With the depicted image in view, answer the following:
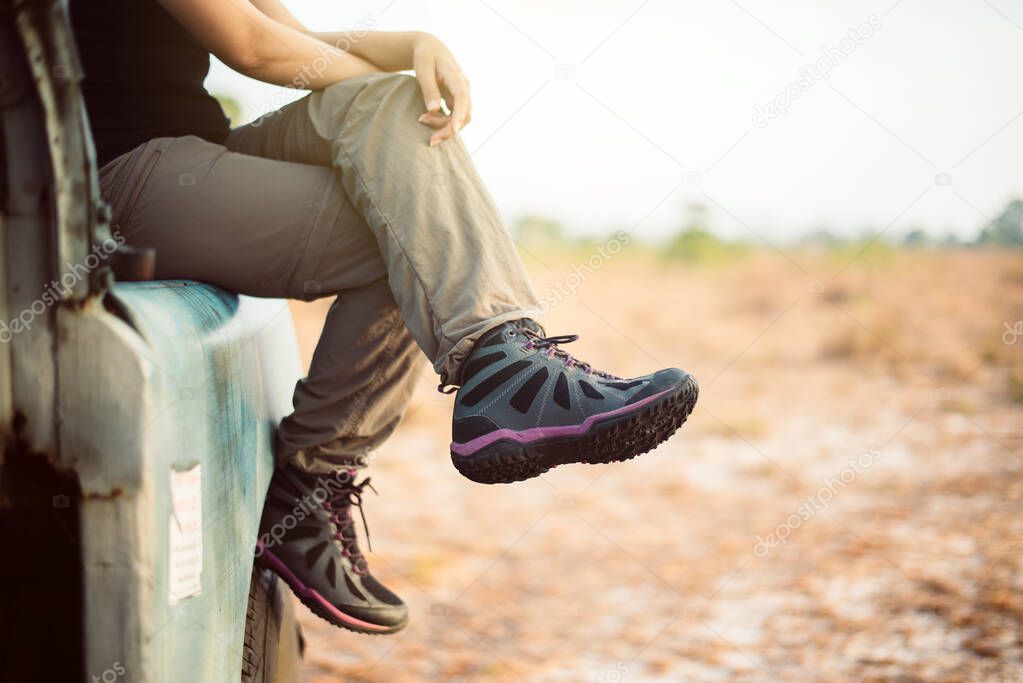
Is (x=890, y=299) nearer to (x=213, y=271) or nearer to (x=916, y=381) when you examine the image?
(x=916, y=381)

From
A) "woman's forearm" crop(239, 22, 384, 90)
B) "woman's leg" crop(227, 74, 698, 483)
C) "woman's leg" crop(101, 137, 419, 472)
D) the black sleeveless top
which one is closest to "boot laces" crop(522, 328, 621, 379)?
"woman's leg" crop(227, 74, 698, 483)

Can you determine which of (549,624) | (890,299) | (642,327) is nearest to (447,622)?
(549,624)

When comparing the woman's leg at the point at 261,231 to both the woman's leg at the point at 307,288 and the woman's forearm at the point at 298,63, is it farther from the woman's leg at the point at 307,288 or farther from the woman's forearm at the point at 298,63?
the woman's forearm at the point at 298,63

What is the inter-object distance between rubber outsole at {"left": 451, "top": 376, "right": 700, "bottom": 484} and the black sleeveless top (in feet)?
2.40

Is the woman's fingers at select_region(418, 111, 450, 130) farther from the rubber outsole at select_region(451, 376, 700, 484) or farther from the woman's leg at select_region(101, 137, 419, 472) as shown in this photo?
the rubber outsole at select_region(451, 376, 700, 484)

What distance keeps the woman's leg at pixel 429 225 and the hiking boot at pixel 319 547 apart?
0.46 metres

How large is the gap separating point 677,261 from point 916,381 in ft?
49.5

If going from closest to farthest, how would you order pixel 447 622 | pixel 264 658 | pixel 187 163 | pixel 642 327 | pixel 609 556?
1. pixel 187 163
2. pixel 264 658
3. pixel 447 622
4. pixel 609 556
5. pixel 642 327

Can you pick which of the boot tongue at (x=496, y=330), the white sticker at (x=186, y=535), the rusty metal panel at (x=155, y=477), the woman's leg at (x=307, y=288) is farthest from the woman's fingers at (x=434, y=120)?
the white sticker at (x=186, y=535)

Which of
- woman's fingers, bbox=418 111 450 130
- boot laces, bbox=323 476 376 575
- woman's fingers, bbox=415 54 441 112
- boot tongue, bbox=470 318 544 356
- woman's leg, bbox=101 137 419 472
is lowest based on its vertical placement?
boot laces, bbox=323 476 376 575

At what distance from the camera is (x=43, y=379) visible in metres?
0.86

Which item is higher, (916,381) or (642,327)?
(642,327)

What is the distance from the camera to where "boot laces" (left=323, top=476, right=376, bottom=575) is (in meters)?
1.75

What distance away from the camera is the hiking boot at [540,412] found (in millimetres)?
1327
